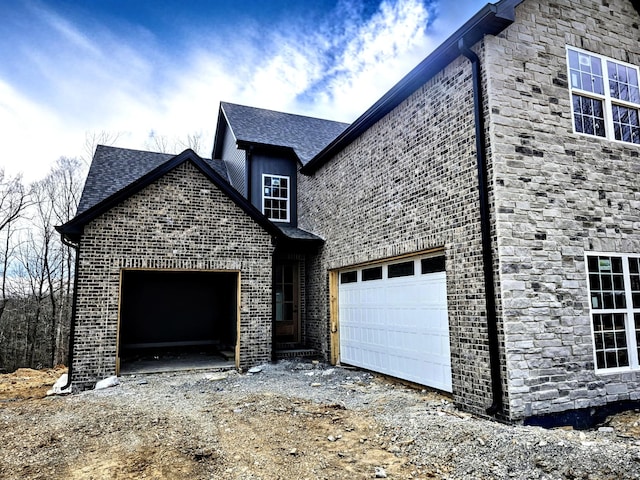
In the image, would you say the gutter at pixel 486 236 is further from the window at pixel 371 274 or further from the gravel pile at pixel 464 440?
the window at pixel 371 274

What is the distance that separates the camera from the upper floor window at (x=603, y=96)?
666cm

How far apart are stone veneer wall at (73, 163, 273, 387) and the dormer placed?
308 cm

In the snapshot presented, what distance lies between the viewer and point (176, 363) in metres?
11.0

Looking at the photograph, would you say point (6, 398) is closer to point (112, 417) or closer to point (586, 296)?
point (112, 417)

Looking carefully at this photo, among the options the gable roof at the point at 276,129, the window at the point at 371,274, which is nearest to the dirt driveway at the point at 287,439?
the window at the point at 371,274

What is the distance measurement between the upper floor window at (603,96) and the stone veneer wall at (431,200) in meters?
1.92

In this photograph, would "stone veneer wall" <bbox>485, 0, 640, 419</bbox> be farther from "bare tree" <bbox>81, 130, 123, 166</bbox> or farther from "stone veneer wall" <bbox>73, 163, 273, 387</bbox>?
"bare tree" <bbox>81, 130, 123, 166</bbox>

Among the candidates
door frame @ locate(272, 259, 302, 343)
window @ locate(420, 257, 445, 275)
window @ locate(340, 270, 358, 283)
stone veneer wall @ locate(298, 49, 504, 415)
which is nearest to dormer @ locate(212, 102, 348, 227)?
door frame @ locate(272, 259, 302, 343)

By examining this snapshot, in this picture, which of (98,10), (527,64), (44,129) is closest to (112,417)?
(527,64)

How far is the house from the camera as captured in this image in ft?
18.8

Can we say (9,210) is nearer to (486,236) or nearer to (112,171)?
(112,171)

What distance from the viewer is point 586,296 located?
6.00 meters

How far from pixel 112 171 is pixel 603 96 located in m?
12.8

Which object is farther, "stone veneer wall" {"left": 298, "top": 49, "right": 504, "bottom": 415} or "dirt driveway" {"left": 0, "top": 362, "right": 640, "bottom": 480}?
"stone veneer wall" {"left": 298, "top": 49, "right": 504, "bottom": 415}
